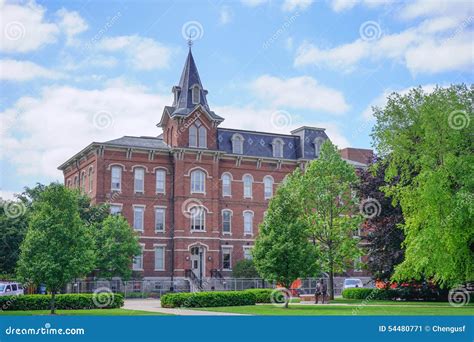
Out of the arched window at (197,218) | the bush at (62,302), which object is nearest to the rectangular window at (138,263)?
the arched window at (197,218)

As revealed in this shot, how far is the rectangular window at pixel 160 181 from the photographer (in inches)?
2101

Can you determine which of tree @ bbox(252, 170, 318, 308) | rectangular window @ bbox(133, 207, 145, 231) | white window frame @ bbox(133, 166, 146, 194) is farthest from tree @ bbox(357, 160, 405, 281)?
rectangular window @ bbox(133, 207, 145, 231)

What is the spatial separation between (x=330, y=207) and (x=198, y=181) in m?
14.1

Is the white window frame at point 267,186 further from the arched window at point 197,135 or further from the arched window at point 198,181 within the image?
the arched window at point 197,135

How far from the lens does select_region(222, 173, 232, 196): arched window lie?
184ft

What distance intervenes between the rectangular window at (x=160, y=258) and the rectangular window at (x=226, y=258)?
5.35m

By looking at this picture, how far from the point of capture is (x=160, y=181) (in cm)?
5344

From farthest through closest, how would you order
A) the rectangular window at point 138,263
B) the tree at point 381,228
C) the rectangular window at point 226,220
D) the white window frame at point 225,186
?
the white window frame at point 225,186
the rectangular window at point 226,220
the rectangular window at point 138,263
the tree at point 381,228

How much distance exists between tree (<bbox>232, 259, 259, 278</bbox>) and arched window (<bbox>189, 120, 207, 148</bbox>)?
33.9 feet

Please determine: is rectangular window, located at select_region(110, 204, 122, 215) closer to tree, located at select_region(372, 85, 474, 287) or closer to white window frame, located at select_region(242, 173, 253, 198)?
white window frame, located at select_region(242, 173, 253, 198)

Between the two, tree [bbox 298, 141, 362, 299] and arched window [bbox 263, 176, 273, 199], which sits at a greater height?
arched window [bbox 263, 176, 273, 199]

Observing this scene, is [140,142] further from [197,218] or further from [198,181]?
[197,218]

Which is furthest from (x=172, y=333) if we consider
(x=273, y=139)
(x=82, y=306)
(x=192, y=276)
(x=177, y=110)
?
(x=273, y=139)

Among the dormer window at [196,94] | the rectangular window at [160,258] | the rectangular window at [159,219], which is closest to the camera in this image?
the rectangular window at [160,258]
